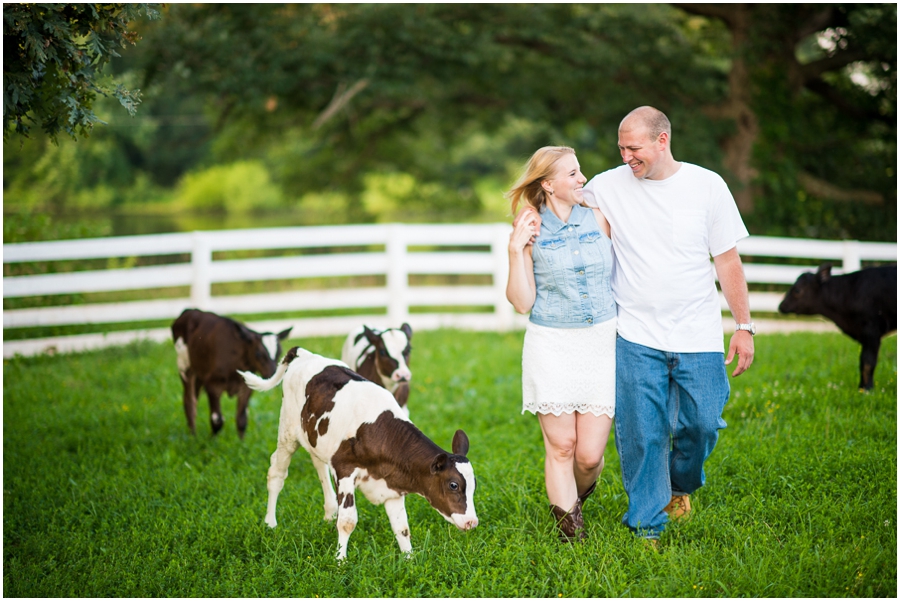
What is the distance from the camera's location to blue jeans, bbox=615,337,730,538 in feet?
13.3

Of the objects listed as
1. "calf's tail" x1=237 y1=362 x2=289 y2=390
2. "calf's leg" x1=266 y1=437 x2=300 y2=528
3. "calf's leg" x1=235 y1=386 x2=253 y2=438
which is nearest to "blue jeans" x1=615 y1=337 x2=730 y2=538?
"calf's leg" x1=266 y1=437 x2=300 y2=528

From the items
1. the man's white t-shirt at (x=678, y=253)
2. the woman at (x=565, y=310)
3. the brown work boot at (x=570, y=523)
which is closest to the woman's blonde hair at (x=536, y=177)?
the woman at (x=565, y=310)

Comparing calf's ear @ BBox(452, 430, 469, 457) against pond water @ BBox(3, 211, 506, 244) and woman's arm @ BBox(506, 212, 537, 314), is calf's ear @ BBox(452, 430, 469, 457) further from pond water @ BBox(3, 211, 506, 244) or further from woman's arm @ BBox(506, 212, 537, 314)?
pond water @ BBox(3, 211, 506, 244)

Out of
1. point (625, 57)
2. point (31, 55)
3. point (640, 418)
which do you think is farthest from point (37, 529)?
point (625, 57)

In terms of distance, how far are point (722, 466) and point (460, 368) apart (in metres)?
3.75

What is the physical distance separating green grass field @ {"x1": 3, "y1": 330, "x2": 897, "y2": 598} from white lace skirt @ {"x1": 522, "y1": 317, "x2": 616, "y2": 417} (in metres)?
0.74

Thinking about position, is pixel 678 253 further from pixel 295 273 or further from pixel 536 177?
pixel 295 273

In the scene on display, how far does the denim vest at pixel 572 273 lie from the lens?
13.3ft

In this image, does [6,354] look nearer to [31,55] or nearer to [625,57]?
[31,55]

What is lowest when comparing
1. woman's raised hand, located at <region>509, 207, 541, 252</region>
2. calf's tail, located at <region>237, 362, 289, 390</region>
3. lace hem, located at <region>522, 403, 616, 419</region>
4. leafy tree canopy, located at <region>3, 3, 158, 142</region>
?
lace hem, located at <region>522, 403, 616, 419</region>

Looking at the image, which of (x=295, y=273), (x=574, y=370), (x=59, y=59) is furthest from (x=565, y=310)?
(x=295, y=273)

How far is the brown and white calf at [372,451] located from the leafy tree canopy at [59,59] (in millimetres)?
1932

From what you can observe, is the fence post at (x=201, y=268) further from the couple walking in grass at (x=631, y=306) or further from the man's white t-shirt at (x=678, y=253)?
the man's white t-shirt at (x=678, y=253)

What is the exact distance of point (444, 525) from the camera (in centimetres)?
461
